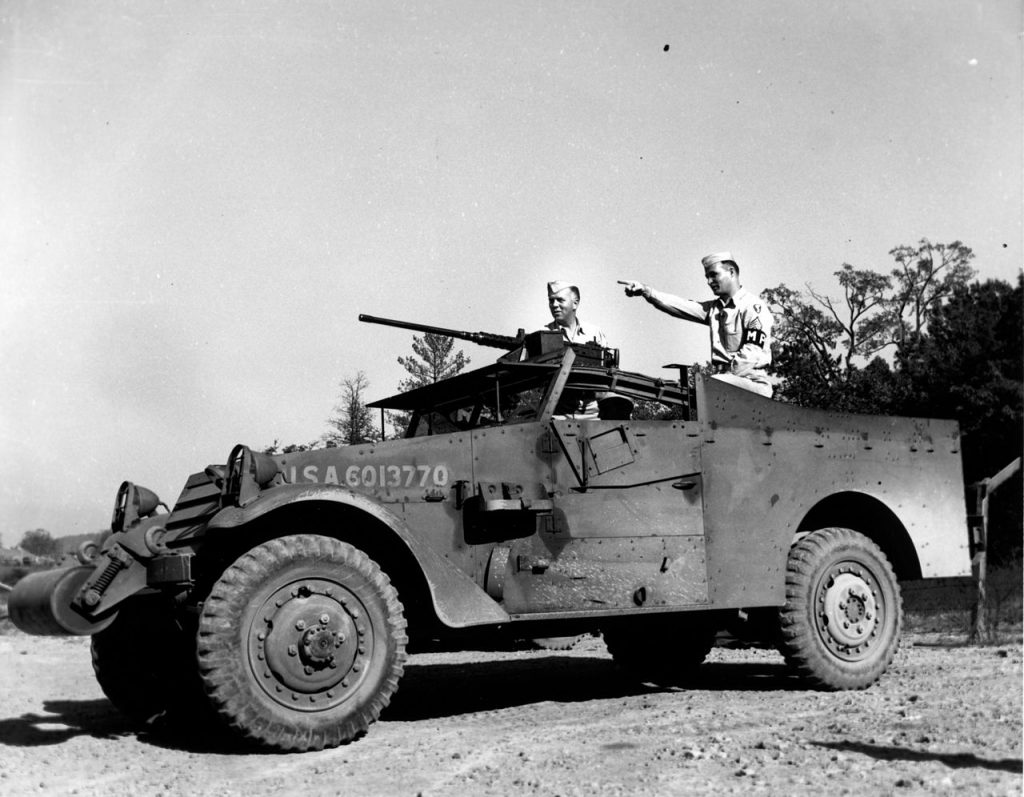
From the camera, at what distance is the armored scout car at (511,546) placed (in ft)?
16.4

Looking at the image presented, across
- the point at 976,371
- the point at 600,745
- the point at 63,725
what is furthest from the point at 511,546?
the point at 976,371

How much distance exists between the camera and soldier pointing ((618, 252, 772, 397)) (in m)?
7.22

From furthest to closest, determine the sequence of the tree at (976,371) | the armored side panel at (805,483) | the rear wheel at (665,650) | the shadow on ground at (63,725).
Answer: the tree at (976,371) → the rear wheel at (665,650) → the armored side panel at (805,483) → the shadow on ground at (63,725)

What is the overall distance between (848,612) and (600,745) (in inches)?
98.4

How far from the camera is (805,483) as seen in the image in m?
6.82

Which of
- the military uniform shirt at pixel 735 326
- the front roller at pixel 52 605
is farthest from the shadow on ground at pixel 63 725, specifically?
the military uniform shirt at pixel 735 326

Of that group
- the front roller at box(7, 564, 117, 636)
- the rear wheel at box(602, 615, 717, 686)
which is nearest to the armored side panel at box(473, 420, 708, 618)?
the rear wheel at box(602, 615, 717, 686)

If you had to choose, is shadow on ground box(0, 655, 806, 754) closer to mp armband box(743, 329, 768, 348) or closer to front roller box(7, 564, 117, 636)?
front roller box(7, 564, 117, 636)

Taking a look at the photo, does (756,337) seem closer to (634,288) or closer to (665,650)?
(634,288)

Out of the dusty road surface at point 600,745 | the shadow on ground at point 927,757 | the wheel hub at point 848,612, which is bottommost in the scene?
the dusty road surface at point 600,745

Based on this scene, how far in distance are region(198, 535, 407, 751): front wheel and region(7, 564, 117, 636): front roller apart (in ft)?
1.85

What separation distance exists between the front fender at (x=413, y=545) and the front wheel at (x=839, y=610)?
6.69 ft

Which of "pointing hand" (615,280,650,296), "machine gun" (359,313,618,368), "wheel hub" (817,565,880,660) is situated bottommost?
"wheel hub" (817,565,880,660)

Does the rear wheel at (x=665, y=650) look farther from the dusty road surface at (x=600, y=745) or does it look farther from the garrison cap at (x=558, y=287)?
the garrison cap at (x=558, y=287)
